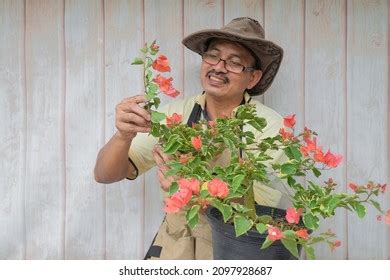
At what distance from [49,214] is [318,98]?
107 centimetres

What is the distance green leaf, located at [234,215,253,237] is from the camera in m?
1.29

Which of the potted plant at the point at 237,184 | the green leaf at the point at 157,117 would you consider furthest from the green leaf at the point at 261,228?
the green leaf at the point at 157,117

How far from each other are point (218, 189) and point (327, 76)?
1.02m

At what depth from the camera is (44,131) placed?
2215 mm

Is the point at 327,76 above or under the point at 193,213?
above

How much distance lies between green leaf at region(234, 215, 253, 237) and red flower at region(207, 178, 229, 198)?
0.06m

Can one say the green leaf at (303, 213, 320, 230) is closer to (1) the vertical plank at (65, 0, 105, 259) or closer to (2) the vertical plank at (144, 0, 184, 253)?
(2) the vertical plank at (144, 0, 184, 253)

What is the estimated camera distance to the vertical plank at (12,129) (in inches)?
85.7

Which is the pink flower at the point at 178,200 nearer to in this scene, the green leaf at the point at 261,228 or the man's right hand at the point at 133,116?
the green leaf at the point at 261,228

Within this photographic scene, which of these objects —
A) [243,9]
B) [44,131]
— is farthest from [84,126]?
[243,9]

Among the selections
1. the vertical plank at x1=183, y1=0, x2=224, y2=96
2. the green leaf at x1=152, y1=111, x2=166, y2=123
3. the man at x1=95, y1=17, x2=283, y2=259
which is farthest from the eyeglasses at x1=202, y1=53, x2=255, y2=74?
the green leaf at x1=152, y1=111, x2=166, y2=123

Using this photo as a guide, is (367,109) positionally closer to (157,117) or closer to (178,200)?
(157,117)
